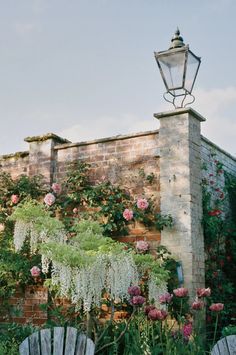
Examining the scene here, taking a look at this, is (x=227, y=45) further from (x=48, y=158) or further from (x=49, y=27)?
(x=48, y=158)

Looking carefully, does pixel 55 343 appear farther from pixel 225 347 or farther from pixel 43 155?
pixel 43 155

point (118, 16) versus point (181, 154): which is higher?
point (118, 16)

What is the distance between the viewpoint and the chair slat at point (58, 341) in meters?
3.47

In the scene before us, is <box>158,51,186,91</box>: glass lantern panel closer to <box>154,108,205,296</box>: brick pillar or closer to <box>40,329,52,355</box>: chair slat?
<box>154,108,205,296</box>: brick pillar

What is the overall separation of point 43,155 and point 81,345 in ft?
10.8

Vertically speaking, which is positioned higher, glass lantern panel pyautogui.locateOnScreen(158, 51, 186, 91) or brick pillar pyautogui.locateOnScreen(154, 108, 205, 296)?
glass lantern panel pyautogui.locateOnScreen(158, 51, 186, 91)

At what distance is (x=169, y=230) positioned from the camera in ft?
17.2

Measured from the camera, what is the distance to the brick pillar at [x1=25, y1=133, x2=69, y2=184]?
625cm

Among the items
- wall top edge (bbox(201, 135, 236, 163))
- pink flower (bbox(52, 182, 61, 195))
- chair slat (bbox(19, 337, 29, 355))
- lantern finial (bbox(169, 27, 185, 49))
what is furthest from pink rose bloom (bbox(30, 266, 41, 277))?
lantern finial (bbox(169, 27, 185, 49))

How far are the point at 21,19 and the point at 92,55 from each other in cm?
70

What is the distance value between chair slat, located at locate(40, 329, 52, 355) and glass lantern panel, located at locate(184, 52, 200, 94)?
284 cm

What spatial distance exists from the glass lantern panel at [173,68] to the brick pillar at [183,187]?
0.26m

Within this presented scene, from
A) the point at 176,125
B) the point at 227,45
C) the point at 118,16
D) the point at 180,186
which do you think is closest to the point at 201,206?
the point at 180,186

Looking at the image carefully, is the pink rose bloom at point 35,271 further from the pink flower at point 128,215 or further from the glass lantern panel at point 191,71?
the glass lantern panel at point 191,71
